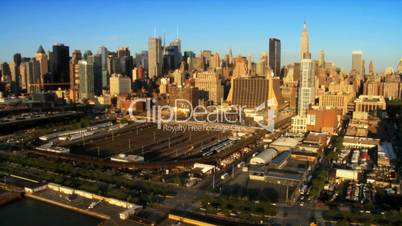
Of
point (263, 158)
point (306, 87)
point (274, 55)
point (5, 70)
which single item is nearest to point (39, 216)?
point (263, 158)

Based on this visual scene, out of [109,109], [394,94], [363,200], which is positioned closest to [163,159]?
[363,200]

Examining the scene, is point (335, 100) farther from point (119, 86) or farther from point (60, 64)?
point (60, 64)

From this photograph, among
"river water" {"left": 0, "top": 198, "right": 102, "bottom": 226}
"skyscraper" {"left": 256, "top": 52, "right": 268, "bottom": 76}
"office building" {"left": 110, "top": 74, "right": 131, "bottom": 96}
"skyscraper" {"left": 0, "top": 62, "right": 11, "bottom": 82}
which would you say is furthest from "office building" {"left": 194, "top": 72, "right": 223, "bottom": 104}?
"skyscraper" {"left": 0, "top": 62, "right": 11, "bottom": 82}

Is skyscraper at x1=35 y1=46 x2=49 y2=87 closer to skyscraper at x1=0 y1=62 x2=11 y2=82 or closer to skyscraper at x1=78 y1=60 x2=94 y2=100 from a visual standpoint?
skyscraper at x1=0 y1=62 x2=11 y2=82

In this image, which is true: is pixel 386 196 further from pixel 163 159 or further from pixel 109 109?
pixel 109 109

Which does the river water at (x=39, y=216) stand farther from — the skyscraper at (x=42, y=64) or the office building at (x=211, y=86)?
the skyscraper at (x=42, y=64)

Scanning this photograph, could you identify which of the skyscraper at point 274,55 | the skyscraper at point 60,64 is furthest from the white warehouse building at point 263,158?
the skyscraper at point 274,55
